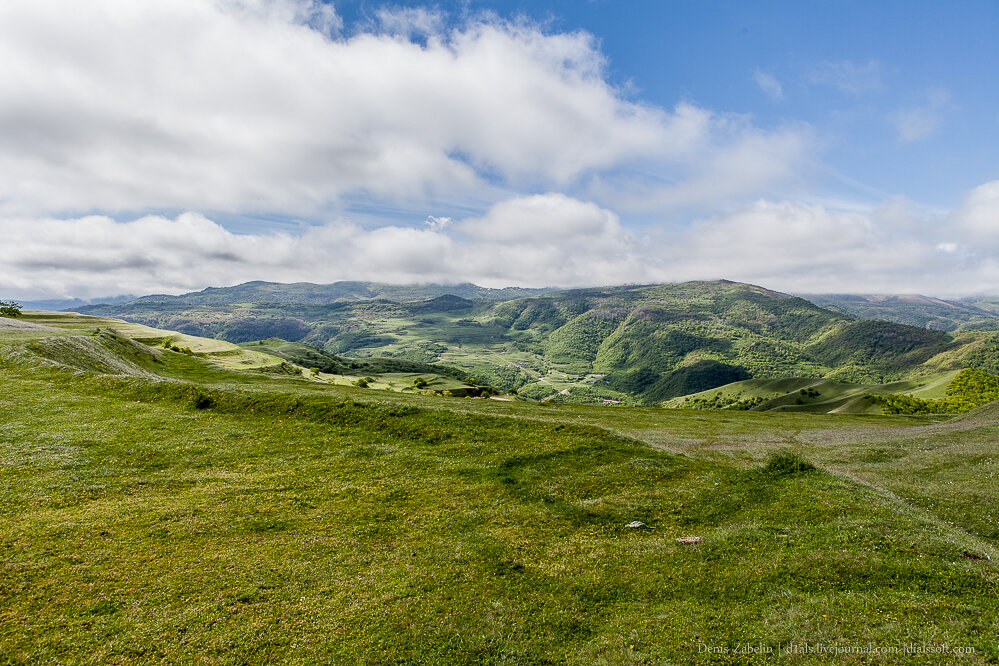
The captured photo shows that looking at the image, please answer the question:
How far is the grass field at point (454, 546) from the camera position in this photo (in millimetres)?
13320

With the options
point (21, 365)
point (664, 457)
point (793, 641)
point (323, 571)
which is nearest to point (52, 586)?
point (323, 571)

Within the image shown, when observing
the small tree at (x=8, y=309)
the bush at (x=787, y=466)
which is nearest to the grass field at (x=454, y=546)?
the bush at (x=787, y=466)

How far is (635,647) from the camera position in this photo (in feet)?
43.5

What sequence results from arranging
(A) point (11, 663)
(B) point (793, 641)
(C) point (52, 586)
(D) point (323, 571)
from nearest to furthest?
(A) point (11, 663) → (B) point (793, 641) → (C) point (52, 586) → (D) point (323, 571)

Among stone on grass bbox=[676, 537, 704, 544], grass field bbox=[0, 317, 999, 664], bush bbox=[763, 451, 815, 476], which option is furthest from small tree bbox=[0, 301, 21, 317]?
bush bbox=[763, 451, 815, 476]

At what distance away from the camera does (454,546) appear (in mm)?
20031

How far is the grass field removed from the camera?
1332 cm

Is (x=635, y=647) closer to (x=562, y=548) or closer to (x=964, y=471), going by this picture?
(x=562, y=548)

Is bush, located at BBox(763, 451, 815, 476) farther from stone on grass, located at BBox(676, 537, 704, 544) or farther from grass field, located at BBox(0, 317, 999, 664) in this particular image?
stone on grass, located at BBox(676, 537, 704, 544)

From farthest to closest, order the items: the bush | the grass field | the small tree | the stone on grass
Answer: the small tree
the bush
the stone on grass
the grass field

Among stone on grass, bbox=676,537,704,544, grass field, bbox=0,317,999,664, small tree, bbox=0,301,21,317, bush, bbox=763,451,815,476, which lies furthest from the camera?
small tree, bbox=0,301,21,317

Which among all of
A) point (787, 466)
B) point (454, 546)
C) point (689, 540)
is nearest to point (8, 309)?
point (454, 546)

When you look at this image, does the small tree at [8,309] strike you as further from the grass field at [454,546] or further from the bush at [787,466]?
the bush at [787,466]

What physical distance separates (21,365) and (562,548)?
194 feet
